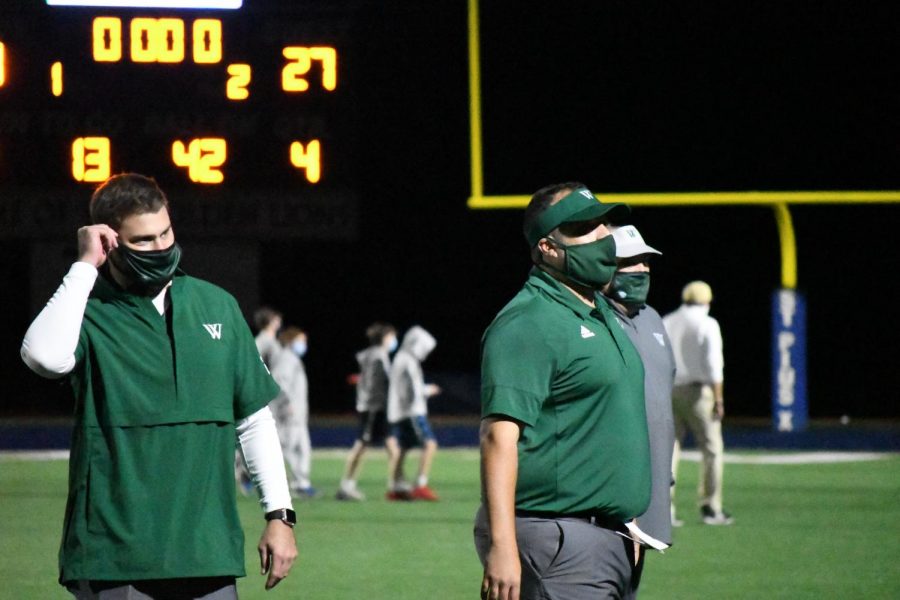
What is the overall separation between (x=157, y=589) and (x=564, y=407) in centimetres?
121

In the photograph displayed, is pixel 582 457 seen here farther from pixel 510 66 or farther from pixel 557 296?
pixel 510 66

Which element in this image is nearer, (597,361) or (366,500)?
(597,361)

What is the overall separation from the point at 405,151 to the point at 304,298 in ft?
15.8

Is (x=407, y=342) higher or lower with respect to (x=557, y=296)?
lower

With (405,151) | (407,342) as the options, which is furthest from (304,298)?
(407,342)

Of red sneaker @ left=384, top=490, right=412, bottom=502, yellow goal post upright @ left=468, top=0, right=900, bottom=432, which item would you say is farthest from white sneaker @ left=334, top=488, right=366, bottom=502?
yellow goal post upright @ left=468, top=0, right=900, bottom=432

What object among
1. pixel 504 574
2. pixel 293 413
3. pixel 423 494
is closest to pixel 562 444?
pixel 504 574

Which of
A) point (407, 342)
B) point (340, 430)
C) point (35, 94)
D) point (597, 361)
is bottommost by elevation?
point (340, 430)

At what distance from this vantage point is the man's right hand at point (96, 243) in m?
4.45

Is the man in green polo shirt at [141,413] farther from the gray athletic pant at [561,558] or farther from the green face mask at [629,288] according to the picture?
the green face mask at [629,288]

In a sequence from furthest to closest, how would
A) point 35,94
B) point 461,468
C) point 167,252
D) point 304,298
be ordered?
point 304,298 → point 461,468 → point 35,94 → point 167,252

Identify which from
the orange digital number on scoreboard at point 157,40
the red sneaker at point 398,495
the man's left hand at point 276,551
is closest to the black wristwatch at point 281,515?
the man's left hand at point 276,551

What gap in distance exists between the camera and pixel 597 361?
184 inches

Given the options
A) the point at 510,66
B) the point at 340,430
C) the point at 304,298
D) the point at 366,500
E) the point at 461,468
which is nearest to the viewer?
the point at 366,500
